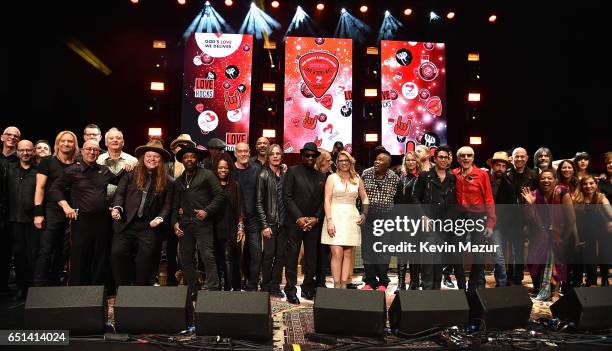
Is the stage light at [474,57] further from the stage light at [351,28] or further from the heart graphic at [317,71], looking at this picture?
the heart graphic at [317,71]

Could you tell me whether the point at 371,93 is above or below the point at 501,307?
above

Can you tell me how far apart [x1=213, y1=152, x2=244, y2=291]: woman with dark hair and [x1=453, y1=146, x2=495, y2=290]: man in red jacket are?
2.32m

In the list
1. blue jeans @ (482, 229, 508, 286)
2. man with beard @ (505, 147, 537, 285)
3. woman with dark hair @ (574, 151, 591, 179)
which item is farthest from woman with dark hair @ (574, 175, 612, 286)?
blue jeans @ (482, 229, 508, 286)

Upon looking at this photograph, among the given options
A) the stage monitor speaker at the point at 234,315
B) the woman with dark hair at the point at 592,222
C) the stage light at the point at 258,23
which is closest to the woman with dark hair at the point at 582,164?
Answer: the woman with dark hair at the point at 592,222

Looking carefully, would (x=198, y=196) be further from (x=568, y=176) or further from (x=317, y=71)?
(x=317, y=71)

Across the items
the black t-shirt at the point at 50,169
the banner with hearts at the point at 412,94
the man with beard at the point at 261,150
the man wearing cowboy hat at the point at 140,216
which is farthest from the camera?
the banner with hearts at the point at 412,94

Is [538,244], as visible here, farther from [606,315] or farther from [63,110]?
[63,110]

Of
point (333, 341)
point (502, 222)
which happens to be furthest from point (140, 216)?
point (502, 222)

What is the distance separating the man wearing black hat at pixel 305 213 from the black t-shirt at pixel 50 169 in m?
2.24

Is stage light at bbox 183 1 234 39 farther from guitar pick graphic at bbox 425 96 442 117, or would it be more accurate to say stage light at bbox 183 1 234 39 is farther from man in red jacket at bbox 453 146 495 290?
man in red jacket at bbox 453 146 495 290

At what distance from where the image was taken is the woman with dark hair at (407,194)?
503 centimetres

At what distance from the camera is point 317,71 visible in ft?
36.1

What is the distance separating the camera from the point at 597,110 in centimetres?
1044

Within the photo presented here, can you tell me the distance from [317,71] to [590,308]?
337 inches
